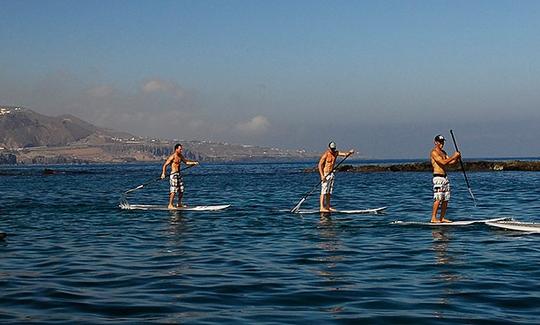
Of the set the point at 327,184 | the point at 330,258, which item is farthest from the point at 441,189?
the point at 330,258

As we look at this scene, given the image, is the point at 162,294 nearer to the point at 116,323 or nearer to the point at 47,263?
the point at 116,323

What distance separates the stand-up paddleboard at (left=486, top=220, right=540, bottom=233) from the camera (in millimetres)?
19312

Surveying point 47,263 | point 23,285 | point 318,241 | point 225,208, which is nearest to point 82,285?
point 23,285

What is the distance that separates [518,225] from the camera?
19734 millimetres

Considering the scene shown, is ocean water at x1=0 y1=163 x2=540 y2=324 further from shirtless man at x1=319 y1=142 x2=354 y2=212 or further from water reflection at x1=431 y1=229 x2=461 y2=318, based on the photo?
shirtless man at x1=319 y1=142 x2=354 y2=212

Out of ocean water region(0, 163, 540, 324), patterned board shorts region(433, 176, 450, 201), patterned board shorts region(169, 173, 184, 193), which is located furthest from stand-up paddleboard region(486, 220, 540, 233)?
patterned board shorts region(169, 173, 184, 193)

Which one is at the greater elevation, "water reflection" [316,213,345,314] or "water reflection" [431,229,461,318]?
"water reflection" [316,213,345,314]

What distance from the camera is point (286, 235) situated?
19672 millimetres

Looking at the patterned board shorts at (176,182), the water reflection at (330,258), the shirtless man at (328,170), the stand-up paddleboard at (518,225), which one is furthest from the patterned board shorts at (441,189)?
the patterned board shorts at (176,182)

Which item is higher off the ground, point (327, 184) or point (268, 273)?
point (327, 184)

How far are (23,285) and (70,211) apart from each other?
60.8ft

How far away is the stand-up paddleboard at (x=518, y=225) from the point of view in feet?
63.4

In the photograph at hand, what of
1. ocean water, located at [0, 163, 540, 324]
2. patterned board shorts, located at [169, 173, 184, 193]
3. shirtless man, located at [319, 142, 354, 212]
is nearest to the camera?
ocean water, located at [0, 163, 540, 324]

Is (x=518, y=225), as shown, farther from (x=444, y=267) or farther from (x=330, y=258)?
(x=330, y=258)
